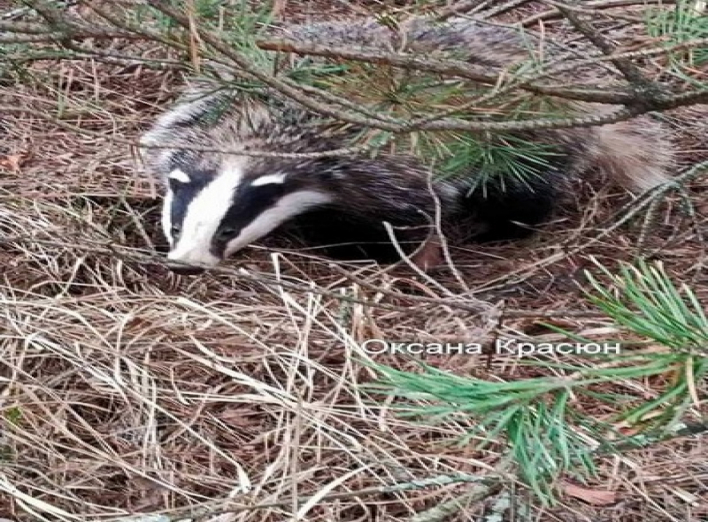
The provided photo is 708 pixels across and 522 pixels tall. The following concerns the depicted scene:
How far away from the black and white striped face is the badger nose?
9 centimetres

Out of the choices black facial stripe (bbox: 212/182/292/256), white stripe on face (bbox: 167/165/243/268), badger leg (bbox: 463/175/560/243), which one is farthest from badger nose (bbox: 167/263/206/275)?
badger leg (bbox: 463/175/560/243)

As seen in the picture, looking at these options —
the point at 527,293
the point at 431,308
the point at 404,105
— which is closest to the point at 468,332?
the point at 431,308

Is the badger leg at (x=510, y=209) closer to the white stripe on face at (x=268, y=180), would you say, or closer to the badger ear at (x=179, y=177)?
the white stripe on face at (x=268, y=180)

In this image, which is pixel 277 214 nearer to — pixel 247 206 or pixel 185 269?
pixel 247 206

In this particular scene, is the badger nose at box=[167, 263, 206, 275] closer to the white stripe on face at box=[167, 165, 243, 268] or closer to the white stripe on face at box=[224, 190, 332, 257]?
the white stripe on face at box=[167, 165, 243, 268]

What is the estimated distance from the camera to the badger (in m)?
2.74

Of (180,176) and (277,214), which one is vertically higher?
(180,176)

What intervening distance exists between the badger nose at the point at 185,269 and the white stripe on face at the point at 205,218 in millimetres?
60

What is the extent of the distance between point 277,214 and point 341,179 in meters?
0.21

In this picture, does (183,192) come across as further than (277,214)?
No

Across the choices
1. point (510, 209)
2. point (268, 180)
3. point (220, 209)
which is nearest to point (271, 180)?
point (268, 180)

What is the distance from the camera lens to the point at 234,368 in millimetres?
2221

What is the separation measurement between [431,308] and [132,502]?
794mm

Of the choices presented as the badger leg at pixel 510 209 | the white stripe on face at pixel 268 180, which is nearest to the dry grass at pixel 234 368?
the badger leg at pixel 510 209
